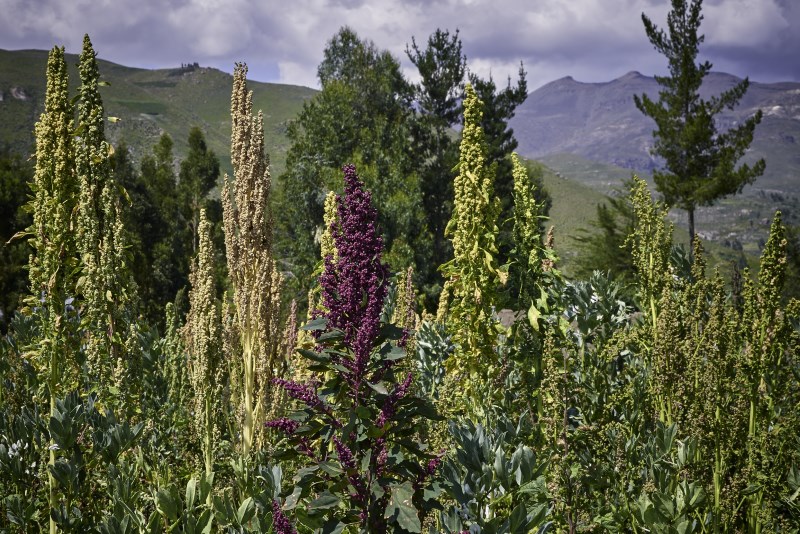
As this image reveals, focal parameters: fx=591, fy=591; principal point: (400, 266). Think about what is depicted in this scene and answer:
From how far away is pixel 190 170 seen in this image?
101ft

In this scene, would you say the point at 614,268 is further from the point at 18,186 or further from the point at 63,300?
the point at 63,300

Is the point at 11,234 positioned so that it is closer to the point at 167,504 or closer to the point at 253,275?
the point at 253,275

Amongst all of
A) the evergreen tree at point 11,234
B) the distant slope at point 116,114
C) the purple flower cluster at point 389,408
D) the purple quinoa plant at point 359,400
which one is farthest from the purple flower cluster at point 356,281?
the distant slope at point 116,114

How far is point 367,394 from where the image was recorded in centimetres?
238

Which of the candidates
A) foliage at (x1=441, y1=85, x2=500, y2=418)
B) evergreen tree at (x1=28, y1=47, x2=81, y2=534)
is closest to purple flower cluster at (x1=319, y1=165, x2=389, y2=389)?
foliage at (x1=441, y1=85, x2=500, y2=418)

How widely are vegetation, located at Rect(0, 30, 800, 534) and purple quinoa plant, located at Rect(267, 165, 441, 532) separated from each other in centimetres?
1

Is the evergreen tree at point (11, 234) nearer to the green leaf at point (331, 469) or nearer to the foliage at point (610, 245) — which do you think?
the green leaf at point (331, 469)

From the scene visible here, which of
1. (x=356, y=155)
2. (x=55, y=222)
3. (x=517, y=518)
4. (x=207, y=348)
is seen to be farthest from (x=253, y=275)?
(x=356, y=155)

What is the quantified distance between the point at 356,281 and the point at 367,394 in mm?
460

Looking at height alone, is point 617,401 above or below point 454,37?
below

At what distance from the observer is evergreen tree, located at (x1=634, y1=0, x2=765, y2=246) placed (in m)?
23.6

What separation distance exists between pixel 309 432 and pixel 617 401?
2.18 meters

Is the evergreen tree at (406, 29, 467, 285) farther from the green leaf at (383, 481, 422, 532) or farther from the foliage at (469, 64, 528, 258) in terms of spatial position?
the green leaf at (383, 481, 422, 532)

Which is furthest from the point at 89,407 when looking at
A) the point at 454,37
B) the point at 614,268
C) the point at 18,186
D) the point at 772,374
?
the point at 454,37
